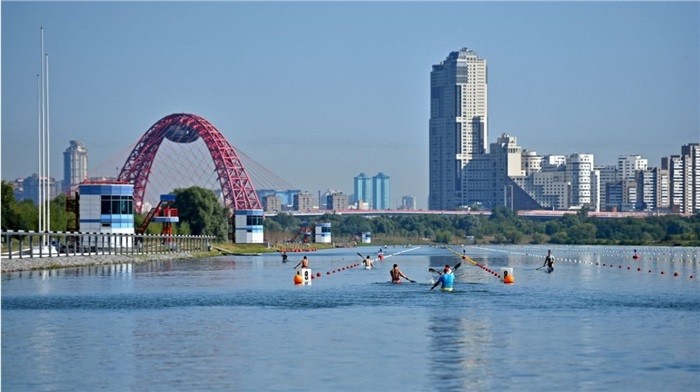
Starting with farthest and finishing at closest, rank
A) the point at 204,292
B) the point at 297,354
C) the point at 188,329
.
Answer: the point at 204,292, the point at 188,329, the point at 297,354

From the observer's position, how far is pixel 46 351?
3412 centimetres

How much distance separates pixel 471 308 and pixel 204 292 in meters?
15.9

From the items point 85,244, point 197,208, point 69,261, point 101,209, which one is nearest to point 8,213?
point 85,244

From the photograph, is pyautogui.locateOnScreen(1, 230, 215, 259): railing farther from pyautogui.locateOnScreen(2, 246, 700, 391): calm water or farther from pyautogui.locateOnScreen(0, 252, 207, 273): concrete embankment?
pyautogui.locateOnScreen(2, 246, 700, 391): calm water

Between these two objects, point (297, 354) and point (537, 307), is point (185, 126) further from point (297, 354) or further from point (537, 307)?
point (297, 354)

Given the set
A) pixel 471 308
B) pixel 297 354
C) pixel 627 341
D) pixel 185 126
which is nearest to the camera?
pixel 297 354

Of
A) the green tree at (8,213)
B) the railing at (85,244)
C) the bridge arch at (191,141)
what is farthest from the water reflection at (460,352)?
the bridge arch at (191,141)

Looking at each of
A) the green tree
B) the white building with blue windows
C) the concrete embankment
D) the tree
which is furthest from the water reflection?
the tree

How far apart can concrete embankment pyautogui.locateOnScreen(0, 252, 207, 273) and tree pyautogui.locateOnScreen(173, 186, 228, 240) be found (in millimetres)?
42164

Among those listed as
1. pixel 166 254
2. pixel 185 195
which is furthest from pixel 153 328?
pixel 185 195

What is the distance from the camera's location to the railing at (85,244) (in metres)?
89.2

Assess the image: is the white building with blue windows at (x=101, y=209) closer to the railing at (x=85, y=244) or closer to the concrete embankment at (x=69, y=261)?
the railing at (x=85, y=244)

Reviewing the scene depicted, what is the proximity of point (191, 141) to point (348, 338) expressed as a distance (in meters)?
152

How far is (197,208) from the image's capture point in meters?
163
